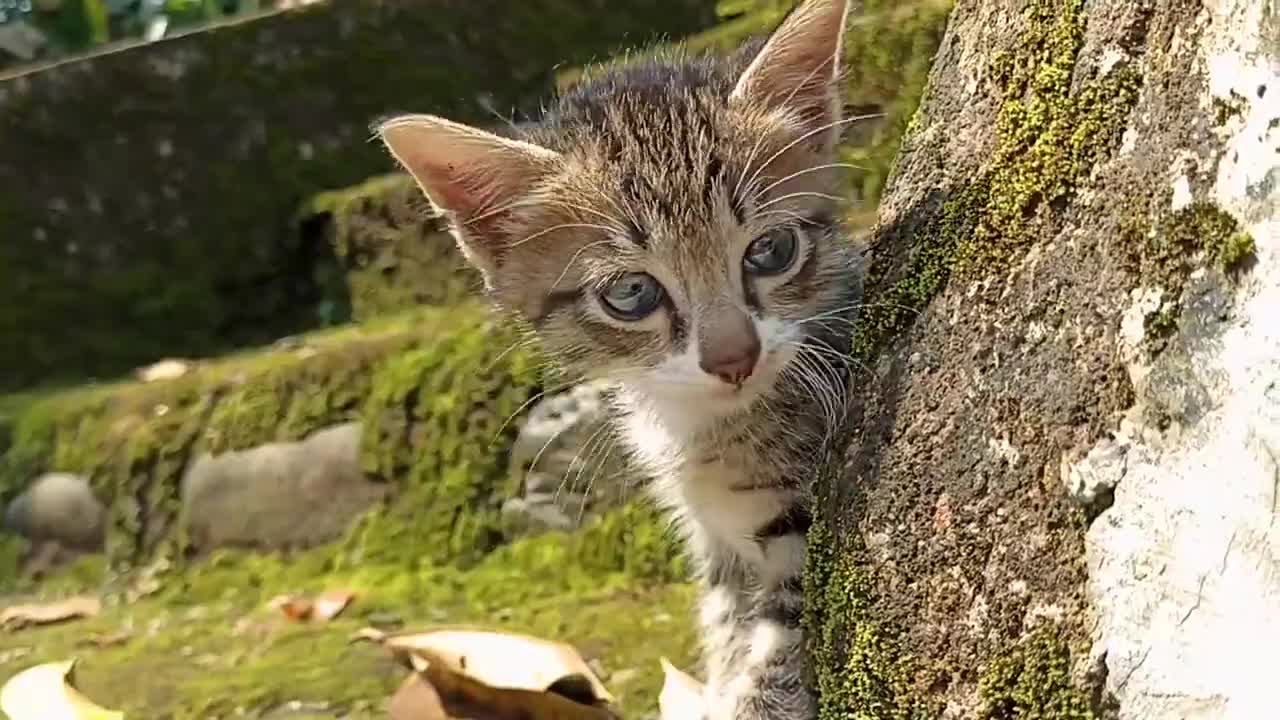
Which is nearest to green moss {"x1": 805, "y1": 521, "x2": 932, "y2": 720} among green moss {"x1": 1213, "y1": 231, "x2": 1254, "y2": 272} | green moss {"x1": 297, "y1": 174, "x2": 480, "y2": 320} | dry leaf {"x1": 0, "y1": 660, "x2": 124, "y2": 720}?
green moss {"x1": 1213, "y1": 231, "x2": 1254, "y2": 272}

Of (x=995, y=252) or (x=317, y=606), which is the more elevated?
(x=995, y=252)

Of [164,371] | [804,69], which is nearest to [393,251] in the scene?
[164,371]

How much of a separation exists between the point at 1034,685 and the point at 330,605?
1694 millimetres

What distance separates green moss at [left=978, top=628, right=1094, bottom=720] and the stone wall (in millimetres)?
2723

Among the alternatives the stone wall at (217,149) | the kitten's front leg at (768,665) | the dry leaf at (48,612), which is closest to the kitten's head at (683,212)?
the kitten's front leg at (768,665)

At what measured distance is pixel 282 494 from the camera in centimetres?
268

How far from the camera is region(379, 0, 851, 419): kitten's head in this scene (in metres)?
1.50

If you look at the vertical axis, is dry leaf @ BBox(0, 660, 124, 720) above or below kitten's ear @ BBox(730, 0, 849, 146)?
below

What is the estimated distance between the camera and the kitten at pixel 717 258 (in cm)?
149

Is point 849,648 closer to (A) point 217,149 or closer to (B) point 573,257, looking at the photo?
(B) point 573,257

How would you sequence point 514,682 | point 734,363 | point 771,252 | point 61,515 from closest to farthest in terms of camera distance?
point 734,363
point 771,252
point 514,682
point 61,515

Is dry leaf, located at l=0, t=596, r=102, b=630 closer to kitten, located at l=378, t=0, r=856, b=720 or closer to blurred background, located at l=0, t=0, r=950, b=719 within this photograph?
blurred background, located at l=0, t=0, r=950, b=719

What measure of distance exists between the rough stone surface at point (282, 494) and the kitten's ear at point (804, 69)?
55.6 inches

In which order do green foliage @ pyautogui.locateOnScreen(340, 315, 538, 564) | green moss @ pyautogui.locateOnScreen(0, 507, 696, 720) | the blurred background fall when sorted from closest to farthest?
green moss @ pyautogui.locateOnScreen(0, 507, 696, 720) < the blurred background < green foliage @ pyautogui.locateOnScreen(340, 315, 538, 564)
